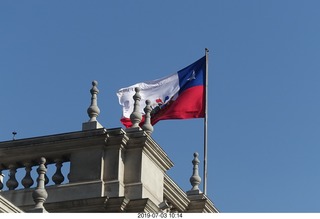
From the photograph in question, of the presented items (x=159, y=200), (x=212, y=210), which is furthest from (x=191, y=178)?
(x=159, y=200)

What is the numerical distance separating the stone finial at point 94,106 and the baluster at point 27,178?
1.53 metres

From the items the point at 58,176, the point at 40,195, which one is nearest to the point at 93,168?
the point at 58,176

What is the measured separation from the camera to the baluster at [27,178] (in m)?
27.4

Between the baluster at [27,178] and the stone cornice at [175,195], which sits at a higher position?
the stone cornice at [175,195]

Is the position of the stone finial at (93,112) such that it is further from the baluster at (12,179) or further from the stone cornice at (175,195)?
the stone cornice at (175,195)

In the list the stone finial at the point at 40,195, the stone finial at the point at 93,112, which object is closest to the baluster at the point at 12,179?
the stone finial at the point at 93,112

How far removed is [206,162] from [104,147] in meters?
5.59

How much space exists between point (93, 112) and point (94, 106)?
250 millimetres

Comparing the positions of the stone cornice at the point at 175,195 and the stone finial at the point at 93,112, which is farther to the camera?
the stone cornice at the point at 175,195

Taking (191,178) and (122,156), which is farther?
(191,178)

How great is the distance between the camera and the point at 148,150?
27.5 meters

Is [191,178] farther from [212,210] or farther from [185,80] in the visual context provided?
[185,80]
